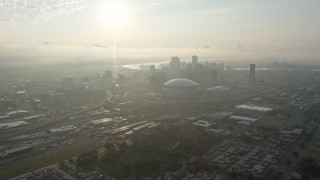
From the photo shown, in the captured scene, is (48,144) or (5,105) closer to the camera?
(48,144)

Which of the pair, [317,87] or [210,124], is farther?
[317,87]

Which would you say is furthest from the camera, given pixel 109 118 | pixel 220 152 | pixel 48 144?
pixel 109 118

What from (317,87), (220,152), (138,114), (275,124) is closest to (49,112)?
(138,114)

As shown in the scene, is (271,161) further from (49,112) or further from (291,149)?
(49,112)

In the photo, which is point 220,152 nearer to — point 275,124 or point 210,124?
point 210,124

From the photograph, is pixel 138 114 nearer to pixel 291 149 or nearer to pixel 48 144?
pixel 48 144

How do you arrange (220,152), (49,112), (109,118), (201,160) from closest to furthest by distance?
(201,160) < (220,152) < (109,118) < (49,112)

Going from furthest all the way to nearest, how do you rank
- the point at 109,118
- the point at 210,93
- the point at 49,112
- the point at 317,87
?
the point at 317,87, the point at 210,93, the point at 49,112, the point at 109,118

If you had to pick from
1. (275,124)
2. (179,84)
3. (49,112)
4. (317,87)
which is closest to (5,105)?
(49,112)

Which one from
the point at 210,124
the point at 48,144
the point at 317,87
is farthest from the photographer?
the point at 317,87
